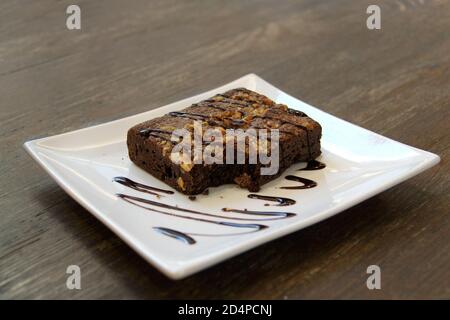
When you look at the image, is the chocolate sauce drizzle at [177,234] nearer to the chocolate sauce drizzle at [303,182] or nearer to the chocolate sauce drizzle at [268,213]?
the chocolate sauce drizzle at [268,213]

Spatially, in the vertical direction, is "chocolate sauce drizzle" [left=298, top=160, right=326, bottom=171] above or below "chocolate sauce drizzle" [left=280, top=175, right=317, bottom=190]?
above

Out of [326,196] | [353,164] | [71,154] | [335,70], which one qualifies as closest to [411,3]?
[335,70]

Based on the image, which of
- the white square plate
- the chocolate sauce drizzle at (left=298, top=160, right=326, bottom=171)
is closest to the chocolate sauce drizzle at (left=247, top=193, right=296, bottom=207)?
the white square plate

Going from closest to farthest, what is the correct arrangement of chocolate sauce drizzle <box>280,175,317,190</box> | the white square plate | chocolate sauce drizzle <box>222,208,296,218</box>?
the white square plate → chocolate sauce drizzle <box>222,208,296,218</box> → chocolate sauce drizzle <box>280,175,317,190</box>

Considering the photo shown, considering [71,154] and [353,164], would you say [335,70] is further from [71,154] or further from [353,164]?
[71,154]

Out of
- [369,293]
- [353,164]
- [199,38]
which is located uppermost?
[199,38]

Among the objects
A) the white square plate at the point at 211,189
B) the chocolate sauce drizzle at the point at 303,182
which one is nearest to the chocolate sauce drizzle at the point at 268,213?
the white square plate at the point at 211,189

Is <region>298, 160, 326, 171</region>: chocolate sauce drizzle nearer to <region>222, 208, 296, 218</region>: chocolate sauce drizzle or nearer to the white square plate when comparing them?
the white square plate

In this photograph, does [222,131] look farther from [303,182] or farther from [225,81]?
[225,81]
